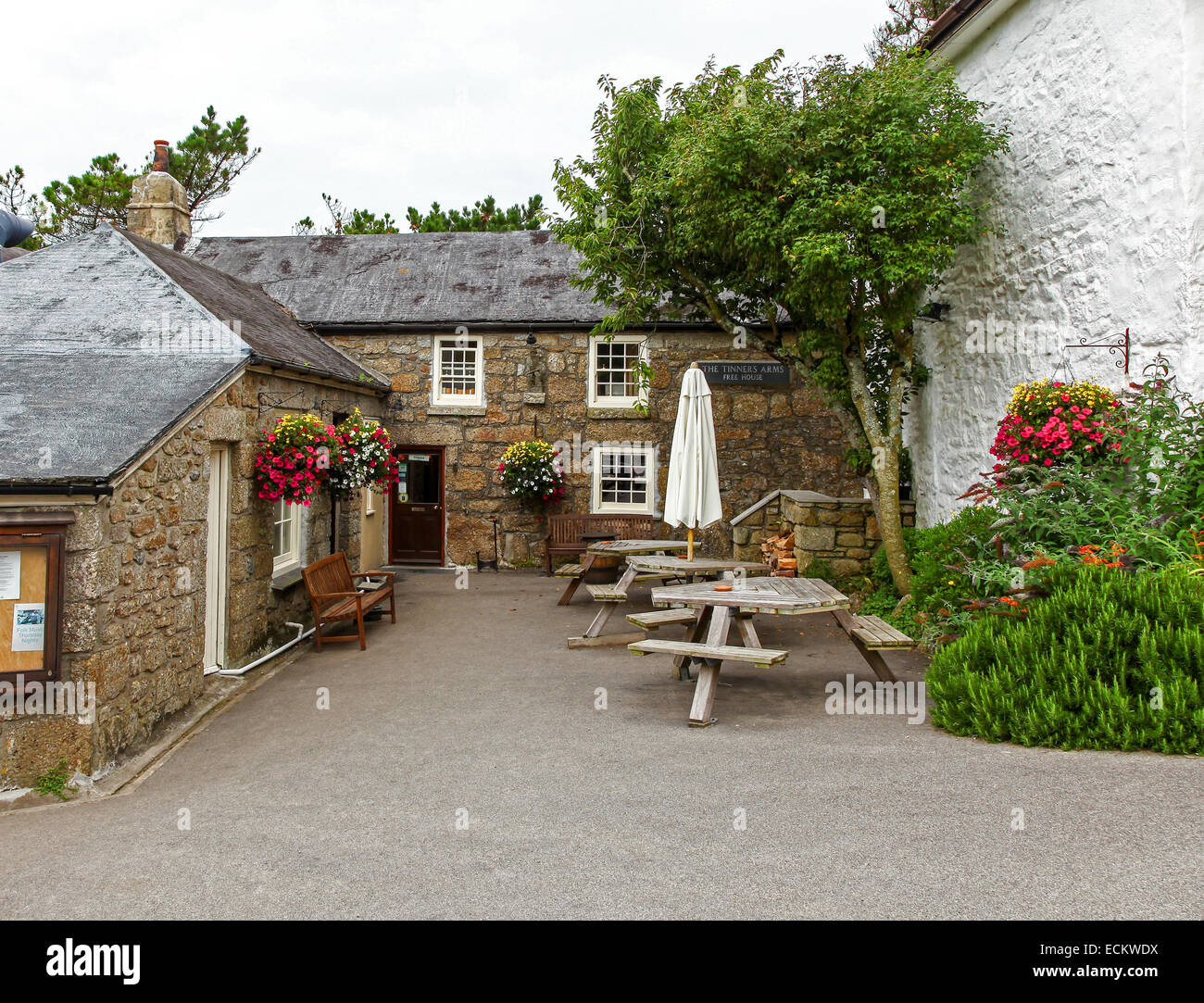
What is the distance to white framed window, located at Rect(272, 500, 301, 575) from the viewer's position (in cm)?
960

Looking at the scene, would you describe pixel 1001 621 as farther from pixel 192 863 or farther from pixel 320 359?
pixel 320 359

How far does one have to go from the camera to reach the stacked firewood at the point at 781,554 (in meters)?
11.4

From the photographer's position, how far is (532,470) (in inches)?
534

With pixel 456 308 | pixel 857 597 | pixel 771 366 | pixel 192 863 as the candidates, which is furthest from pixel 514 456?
pixel 192 863

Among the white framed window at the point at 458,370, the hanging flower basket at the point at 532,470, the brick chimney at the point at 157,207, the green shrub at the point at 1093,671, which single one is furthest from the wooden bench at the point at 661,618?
the brick chimney at the point at 157,207

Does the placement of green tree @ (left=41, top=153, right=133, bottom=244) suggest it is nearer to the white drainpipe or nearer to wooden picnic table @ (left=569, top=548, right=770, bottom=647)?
the white drainpipe

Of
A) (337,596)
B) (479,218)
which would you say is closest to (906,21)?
(479,218)

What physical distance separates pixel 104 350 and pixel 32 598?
112 inches

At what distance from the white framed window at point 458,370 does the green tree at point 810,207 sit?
3.56 m

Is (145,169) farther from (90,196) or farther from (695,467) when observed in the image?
(695,467)

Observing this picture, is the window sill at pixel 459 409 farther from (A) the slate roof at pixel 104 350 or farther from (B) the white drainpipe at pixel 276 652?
(B) the white drainpipe at pixel 276 652

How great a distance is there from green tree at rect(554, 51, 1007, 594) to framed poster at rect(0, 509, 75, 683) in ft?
Result: 21.3

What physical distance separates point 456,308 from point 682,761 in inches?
410

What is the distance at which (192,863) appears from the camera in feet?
13.5
